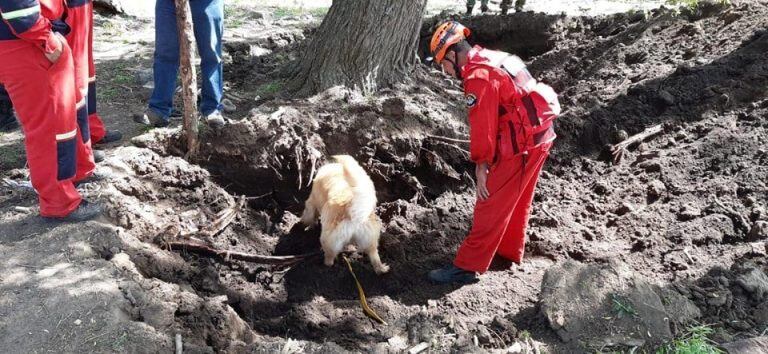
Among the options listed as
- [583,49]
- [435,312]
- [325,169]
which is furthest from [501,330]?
[583,49]

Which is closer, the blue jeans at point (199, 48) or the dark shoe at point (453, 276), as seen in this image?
the dark shoe at point (453, 276)

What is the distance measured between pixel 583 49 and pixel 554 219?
4.53 m

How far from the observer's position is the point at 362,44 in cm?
729

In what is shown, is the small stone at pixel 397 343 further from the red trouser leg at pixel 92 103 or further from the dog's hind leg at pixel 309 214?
the red trouser leg at pixel 92 103

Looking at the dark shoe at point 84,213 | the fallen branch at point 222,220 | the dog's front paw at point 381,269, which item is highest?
the dark shoe at point 84,213

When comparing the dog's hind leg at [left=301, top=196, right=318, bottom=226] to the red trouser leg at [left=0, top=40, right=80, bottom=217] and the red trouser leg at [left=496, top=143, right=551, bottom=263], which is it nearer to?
the red trouser leg at [left=496, top=143, right=551, bottom=263]

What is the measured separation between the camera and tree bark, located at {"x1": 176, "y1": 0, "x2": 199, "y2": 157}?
551 cm

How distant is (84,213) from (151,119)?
1.84 m

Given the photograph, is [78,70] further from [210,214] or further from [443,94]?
[443,94]

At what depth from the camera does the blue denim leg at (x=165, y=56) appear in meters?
6.11

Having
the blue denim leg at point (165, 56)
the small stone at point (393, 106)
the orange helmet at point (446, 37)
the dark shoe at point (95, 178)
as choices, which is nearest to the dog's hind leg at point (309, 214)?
the small stone at point (393, 106)

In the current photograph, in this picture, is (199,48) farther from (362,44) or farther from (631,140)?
(631,140)

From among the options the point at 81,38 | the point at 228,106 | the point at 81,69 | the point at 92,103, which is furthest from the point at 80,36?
the point at 228,106

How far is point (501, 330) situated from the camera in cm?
455
